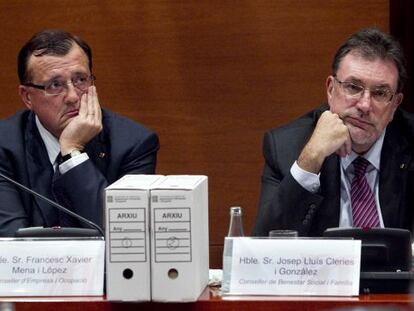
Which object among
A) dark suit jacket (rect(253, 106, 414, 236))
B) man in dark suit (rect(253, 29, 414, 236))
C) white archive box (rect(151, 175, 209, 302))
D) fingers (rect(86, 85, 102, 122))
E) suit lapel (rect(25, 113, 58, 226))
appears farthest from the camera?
fingers (rect(86, 85, 102, 122))

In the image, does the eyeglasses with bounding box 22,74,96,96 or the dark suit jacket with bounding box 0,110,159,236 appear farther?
the eyeglasses with bounding box 22,74,96,96

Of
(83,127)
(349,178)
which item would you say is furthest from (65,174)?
(349,178)

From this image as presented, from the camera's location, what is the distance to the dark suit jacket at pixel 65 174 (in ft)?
10.8

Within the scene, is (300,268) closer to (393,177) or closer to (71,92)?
(393,177)

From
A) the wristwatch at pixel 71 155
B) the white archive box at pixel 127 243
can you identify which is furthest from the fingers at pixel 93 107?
the white archive box at pixel 127 243

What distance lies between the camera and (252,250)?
247cm

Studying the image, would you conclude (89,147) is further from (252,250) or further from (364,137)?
(252,250)

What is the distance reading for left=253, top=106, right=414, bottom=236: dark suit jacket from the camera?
3148 millimetres

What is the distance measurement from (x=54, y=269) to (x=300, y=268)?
605mm

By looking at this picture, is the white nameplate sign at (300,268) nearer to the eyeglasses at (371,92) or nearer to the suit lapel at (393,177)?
the suit lapel at (393,177)

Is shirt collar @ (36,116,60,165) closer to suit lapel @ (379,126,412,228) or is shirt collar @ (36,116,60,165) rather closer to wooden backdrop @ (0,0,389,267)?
wooden backdrop @ (0,0,389,267)

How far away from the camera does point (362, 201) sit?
332 centimetres

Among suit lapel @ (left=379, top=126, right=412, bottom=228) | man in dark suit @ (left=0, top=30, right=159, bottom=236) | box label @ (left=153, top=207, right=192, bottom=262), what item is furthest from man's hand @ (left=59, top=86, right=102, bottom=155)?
box label @ (left=153, top=207, right=192, bottom=262)

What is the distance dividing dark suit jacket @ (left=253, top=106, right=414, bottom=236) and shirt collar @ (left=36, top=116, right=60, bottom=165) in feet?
2.42
